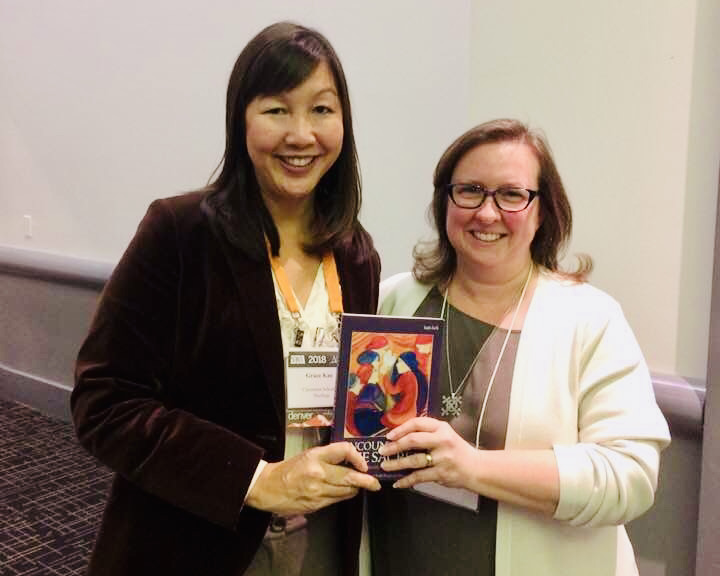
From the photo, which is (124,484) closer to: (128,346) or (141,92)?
(128,346)

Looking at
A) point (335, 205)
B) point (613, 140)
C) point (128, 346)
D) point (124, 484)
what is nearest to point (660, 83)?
point (613, 140)

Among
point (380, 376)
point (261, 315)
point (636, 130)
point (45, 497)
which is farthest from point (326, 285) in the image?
point (45, 497)

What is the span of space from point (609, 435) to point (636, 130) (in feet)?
3.14

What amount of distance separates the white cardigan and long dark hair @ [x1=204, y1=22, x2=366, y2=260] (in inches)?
17.7

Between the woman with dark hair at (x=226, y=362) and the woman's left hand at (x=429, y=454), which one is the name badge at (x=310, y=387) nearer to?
the woman with dark hair at (x=226, y=362)

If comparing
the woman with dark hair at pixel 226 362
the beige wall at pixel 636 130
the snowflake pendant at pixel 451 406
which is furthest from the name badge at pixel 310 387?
the beige wall at pixel 636 130

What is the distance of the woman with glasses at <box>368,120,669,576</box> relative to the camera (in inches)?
49.5

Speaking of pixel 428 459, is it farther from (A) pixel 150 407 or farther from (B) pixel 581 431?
(A) pixel 150 407

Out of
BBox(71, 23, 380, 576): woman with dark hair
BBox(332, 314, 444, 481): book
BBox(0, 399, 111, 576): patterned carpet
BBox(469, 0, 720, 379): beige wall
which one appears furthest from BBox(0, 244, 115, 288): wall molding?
BBox(332, 314, 444, 481): book

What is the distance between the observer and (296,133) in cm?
128

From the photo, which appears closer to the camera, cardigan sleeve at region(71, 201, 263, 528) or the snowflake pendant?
cardigan sleeve at region(71, 201, 263, 528)

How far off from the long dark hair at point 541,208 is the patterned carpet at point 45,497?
198cm

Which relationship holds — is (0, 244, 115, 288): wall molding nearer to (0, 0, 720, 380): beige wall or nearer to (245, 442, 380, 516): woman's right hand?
(0, 0, 720, 380): beige wall

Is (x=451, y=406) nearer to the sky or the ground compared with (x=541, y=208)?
nearer to the ground
